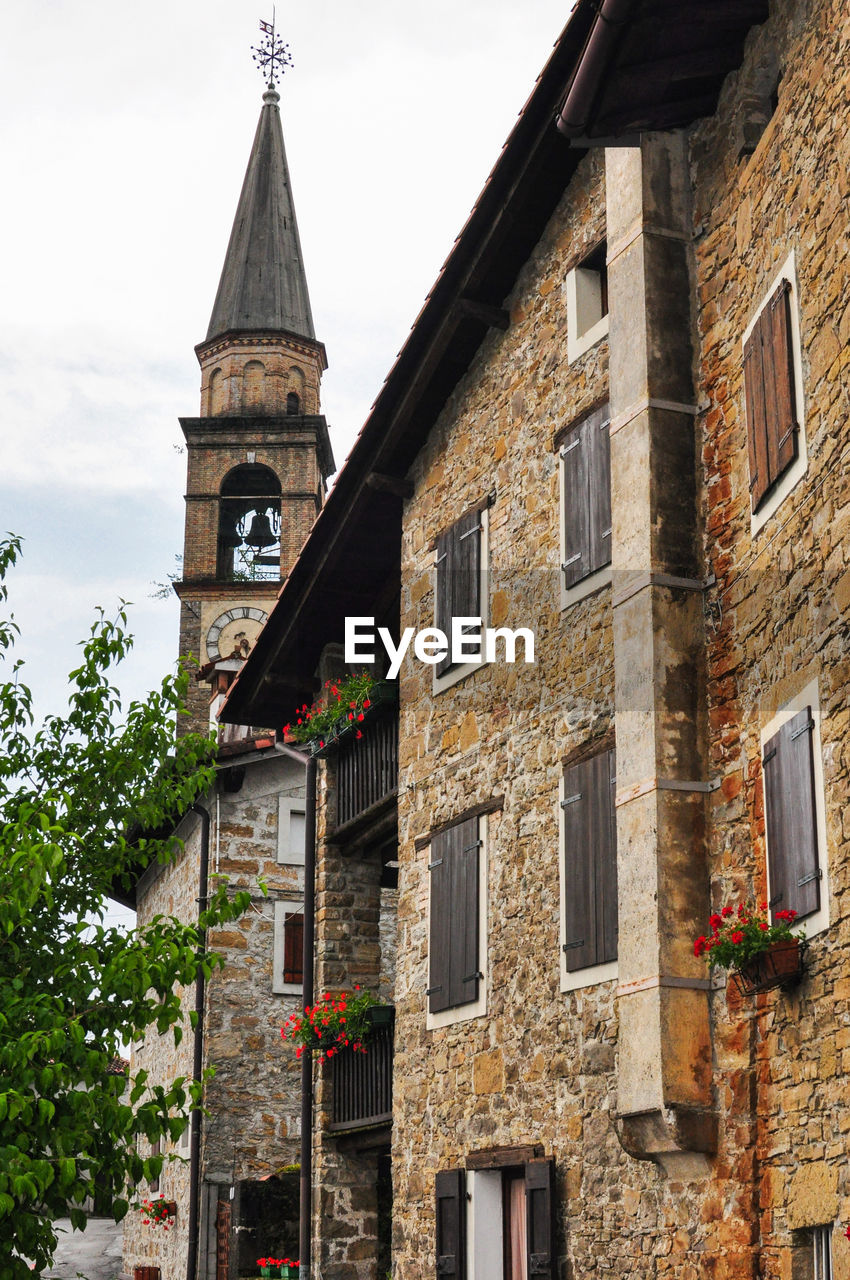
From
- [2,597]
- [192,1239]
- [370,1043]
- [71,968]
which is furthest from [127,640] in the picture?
[192,1239]

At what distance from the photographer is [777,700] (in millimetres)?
7961

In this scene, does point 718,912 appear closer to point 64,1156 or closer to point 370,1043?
point 64,1156

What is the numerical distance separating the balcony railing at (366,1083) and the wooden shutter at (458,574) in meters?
3.26

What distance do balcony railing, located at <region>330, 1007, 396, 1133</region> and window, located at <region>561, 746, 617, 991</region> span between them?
3.79 meters

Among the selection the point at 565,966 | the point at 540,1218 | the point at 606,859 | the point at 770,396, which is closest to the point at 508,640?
the point at 606,859

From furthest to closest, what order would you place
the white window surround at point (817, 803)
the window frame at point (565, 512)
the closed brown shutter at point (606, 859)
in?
the window frame at point (565, 512) → the closed brown shutter at point (606, 859) → the white window surround at point (817, 803)

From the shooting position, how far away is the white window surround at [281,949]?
62.7 feet

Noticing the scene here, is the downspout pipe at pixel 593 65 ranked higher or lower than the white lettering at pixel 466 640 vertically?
higher

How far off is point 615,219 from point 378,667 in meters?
6.81

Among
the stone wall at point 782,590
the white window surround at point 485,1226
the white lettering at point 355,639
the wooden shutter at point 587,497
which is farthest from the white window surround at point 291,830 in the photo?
the stone wall at point 782,590

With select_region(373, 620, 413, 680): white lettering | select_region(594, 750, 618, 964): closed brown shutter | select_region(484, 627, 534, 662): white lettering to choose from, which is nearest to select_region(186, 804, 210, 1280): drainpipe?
select_region(373, 620, 413, 680): white lettering

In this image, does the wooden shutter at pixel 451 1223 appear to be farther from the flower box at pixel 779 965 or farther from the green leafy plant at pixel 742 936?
the flower box at pixel 779 965

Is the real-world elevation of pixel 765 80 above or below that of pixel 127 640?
above

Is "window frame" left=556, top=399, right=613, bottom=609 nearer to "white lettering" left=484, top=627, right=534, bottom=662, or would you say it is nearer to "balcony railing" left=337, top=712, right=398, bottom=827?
"white lettering" left=484, top=627, right=534, bottom=662
